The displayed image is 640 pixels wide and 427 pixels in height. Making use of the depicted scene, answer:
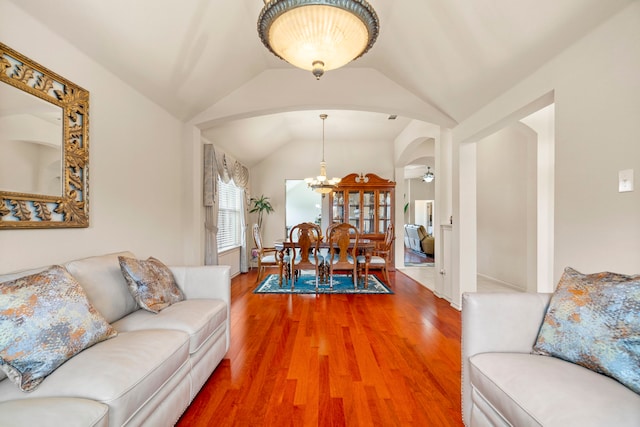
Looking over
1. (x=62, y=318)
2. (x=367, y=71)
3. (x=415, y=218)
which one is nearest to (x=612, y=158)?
(x=367, y=71)

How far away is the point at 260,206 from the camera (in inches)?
249

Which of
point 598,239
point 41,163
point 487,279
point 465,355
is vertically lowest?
point 487,279

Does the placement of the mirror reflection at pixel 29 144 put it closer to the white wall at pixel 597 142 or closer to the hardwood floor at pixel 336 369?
the hardwood floor at pixel 336 369

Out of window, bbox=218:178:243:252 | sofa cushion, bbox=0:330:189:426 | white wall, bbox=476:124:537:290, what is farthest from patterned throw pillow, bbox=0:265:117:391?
white wall, bbox=476:124:537:290

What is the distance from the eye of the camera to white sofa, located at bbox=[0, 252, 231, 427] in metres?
0.97

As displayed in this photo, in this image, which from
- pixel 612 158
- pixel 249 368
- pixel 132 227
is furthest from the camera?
pixel 132 227

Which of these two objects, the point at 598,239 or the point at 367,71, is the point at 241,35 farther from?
→ the point at 598,239

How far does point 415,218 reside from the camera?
39.5 feet

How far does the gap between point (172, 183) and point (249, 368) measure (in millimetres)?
2215

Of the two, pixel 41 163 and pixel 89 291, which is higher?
pixel 41 163

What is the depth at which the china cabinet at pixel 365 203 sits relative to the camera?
20.2 feet

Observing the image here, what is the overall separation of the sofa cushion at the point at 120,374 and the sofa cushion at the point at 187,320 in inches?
6.7

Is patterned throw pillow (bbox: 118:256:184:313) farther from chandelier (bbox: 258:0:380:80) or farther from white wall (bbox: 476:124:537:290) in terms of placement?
white wall (bbox: 476:124:537:290)

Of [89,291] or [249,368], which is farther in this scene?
[249,368]
